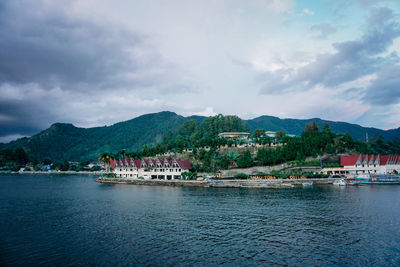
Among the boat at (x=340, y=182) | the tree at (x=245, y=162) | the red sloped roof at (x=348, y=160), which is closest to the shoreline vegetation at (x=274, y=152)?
the tree at (x=245, y=162)

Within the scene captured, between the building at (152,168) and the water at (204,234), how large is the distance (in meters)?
41.7

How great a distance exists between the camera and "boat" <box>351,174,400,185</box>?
70.8m

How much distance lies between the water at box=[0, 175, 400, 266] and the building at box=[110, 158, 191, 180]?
41.7 meters

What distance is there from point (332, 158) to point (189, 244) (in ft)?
255

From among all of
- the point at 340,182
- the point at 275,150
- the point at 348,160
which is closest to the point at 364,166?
the point at 348,160

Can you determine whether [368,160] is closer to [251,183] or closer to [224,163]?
[251,183]

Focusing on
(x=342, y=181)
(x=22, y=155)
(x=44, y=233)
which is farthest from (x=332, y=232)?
(x=22, y=155)

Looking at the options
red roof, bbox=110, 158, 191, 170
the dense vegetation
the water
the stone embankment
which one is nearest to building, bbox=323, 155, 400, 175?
the dense vegetation

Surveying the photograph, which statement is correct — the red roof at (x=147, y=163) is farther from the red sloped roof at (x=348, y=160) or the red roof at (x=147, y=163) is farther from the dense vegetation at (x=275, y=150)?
the red sloped roof at (x=348, y=160)

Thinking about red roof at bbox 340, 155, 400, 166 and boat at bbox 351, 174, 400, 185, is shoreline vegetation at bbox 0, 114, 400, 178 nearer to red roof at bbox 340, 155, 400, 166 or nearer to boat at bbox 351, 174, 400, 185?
red roof at bbox 340, 155, 400, 166

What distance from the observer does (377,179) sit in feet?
243

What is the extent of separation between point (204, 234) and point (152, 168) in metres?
64.2

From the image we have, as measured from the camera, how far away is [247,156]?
88562 millimetres

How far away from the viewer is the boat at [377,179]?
232 ft
